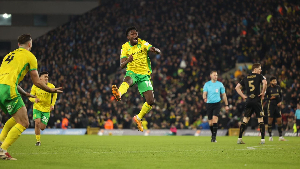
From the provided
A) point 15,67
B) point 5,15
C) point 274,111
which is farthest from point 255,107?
point 5,15

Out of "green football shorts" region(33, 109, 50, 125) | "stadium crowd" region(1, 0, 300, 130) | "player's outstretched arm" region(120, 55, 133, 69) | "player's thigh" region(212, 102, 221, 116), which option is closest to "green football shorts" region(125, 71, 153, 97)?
"player's outstretched arm" region(120, 55, 133, 69)

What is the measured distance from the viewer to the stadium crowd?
2997cm

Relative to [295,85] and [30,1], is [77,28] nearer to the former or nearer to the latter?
[30,1]

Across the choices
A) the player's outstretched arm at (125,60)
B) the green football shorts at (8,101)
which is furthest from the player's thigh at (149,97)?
the green football shorts at (8,101)

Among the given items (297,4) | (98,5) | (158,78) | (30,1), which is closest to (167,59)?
(158,78)

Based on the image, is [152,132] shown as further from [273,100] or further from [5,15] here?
[5,15]

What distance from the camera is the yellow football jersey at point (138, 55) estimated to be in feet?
40.3

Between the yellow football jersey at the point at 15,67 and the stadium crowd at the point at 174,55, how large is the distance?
68.1 ft

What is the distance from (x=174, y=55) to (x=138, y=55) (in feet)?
77.1

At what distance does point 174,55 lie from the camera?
117 feet

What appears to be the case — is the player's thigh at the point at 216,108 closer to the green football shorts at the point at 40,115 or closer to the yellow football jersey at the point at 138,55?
the yellow football jersey at the point at 138,55

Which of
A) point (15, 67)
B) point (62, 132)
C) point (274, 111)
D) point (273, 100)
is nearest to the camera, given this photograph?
point (15, 67)

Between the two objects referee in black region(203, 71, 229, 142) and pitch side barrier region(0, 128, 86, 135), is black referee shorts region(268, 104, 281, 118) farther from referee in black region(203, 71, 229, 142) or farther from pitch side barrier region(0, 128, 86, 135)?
pitch side barrier region(0, 128, 86, 135)

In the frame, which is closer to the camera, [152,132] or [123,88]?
[123,88]
